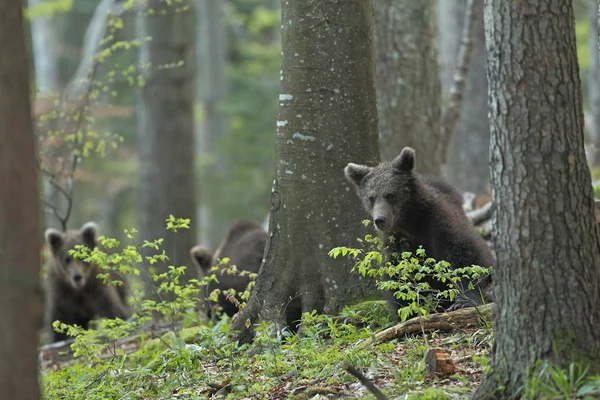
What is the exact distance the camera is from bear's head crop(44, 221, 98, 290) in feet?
39.6

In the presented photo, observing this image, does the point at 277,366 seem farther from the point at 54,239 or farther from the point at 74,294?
the point at 74,294

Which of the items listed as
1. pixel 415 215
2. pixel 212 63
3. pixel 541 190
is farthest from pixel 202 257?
pixel 212 63

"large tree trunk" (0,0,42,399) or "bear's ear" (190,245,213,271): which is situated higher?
"large tree trunk" (0,0,42,399)

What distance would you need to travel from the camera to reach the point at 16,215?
156 inches

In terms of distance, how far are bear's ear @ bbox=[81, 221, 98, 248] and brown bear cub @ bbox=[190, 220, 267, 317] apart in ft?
Result: 5.24

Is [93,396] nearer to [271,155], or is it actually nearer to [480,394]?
[480,394]

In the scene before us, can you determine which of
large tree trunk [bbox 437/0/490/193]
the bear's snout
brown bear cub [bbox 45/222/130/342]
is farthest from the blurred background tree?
the bear's snout

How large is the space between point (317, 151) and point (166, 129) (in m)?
7.63

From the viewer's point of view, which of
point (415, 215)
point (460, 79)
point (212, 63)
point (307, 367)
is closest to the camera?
point (307, 367)

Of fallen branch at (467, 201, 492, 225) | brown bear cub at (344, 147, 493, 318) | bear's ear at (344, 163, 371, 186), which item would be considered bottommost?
fallen branch at (467, 201, 492, 225)

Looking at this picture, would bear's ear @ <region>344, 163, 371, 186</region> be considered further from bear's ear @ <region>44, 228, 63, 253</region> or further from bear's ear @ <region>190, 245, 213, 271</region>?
bear's ear @ <region>44, 228, 63, 253</region>

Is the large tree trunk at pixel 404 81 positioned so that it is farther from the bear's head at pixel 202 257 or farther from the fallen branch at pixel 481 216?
the bear's head at pixel 202 257

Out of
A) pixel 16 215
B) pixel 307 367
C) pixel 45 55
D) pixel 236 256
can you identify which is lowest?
pixel 236 256

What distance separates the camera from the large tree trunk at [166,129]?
14.3 meters
